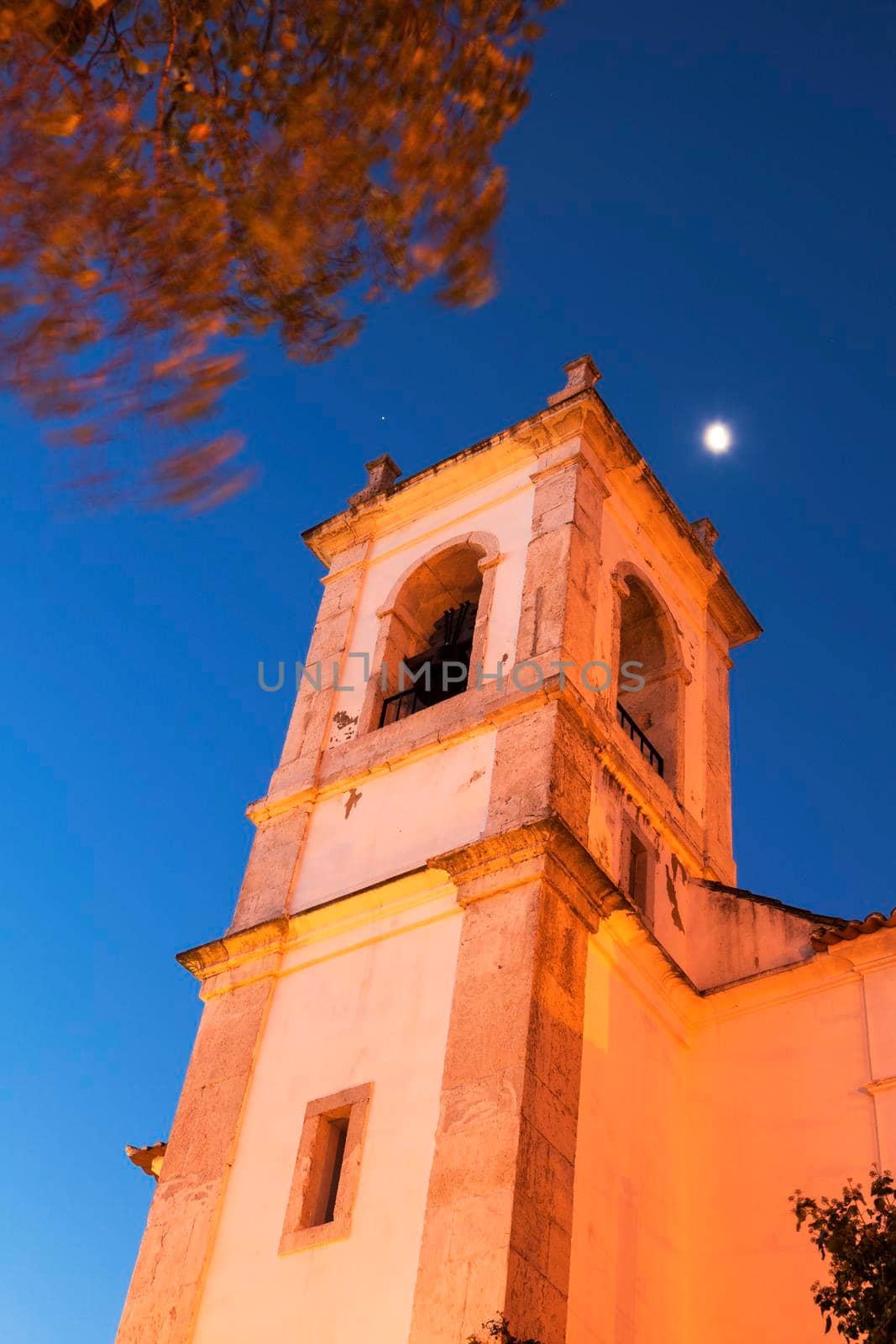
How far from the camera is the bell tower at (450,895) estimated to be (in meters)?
10.4

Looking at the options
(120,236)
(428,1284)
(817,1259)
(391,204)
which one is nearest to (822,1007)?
(817,1259)

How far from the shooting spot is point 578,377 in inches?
658

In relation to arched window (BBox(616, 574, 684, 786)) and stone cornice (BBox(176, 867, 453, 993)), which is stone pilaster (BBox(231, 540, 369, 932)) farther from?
arched window (BBox(616, 574, 684, 786))

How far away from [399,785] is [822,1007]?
13.4 ft

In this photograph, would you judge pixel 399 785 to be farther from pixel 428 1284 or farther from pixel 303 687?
pixel 428 1284

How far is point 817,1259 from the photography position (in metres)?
11.2

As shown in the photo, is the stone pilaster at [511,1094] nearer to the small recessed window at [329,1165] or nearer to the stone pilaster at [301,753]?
the small recessed window at [329,1165]

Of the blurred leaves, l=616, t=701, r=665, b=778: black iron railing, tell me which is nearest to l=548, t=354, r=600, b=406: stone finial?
l=616, t=701, r=665, b=778: black iron railing

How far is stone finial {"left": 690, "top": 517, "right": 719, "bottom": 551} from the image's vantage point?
1838 centimetres

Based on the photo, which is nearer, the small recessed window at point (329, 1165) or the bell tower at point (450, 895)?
the bell tower at point (450, 895)

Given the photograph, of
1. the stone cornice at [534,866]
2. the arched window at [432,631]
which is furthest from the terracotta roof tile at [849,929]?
the arched window at [432,631]

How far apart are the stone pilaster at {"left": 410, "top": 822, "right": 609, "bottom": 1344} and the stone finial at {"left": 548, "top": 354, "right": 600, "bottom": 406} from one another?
6.19m

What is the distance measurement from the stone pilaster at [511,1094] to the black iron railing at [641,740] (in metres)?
3.34

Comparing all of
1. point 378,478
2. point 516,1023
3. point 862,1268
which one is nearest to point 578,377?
point 378,478
